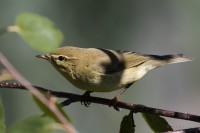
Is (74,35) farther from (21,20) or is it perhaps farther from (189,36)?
Answer: (21,20)

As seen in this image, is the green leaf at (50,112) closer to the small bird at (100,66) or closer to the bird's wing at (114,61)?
the small bird at (100,66)

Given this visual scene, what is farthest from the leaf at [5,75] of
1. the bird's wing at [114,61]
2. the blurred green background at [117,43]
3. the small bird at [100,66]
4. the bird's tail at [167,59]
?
the blurred green background at [117,43]

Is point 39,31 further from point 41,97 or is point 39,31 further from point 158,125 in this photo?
point 158,125

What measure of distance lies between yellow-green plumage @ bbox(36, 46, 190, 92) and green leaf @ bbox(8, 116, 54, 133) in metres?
1.78

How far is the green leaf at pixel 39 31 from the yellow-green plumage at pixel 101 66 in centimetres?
169

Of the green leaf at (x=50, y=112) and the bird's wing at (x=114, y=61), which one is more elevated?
the green leaf at (x=50, y=112)

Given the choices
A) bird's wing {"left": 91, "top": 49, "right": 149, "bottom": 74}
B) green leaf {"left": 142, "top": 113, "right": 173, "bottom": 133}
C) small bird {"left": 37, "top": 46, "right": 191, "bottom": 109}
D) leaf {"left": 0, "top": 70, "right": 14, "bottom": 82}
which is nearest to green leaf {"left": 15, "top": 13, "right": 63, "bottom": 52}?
leaf {"left": 0, "top": 70, "right": 14, "bottom": 82}

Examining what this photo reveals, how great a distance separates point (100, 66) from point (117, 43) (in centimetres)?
449

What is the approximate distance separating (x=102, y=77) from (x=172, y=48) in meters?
4.95

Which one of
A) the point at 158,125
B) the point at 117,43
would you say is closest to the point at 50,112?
the point at 158,125

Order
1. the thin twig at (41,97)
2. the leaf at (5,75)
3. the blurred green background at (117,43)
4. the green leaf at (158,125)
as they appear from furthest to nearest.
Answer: the blurred green background at (117,43)
the green leaf at (158,125)
the leaf at (5,75)
the thin twig at (41,97)

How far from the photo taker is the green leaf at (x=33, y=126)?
125 centimetres

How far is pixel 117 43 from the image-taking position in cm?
774

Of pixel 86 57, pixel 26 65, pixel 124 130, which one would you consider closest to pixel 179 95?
pixel 26 65
